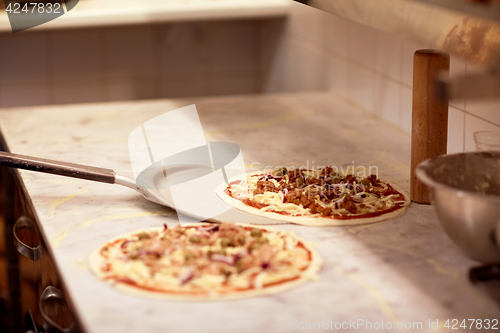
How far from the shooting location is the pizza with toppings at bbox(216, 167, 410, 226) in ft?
3.76

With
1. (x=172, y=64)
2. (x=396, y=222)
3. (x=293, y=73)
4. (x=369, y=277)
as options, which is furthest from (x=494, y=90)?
(x=172, y=64)

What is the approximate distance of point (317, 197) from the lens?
1.21m

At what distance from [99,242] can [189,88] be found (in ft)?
7.58

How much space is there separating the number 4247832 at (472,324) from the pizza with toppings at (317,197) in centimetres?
37

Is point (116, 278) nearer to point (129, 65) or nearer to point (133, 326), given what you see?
point (133, 326)

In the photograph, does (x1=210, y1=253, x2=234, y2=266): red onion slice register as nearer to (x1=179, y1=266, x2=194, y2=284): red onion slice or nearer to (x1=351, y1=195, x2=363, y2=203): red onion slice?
(x1=179, y1=266, x2=194, y2=284): red onion slice

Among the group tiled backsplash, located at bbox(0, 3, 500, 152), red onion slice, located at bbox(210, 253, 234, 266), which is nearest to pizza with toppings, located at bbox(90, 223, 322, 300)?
red onion slice, located at bbox(210, 253, 234, 266)

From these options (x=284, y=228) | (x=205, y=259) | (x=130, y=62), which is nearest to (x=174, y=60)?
(x=130, y=62)

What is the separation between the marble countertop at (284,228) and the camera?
790 mm

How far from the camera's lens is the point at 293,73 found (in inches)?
113

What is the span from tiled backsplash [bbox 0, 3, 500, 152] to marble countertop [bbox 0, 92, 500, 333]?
639 millimetres

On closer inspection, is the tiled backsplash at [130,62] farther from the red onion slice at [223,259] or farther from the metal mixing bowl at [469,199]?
the red onion slice at [223,259]

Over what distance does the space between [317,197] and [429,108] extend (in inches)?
12.2

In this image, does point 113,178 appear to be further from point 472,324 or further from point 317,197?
point 472,324
